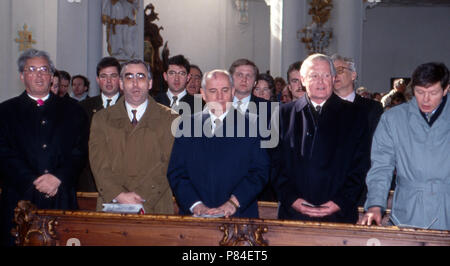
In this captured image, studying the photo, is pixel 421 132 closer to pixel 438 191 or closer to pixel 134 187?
pixel 438 191

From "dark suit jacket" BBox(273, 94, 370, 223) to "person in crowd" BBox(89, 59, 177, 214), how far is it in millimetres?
851

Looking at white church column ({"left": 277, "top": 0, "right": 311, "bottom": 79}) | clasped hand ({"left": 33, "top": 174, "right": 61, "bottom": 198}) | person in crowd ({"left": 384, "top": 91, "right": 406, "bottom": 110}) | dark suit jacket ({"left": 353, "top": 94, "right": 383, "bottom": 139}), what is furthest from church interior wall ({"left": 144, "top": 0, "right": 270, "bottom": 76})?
clasped hand ({"left": 33, "top": 174, "right": 61, "bottom": 198})

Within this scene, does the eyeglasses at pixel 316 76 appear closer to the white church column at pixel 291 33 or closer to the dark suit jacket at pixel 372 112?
the dark suit jacket at pixel 372 112

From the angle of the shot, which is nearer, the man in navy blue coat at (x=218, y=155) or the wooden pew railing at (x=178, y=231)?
the wooden pew railing at (x=178, y=231)

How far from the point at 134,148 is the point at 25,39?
27.2 ft

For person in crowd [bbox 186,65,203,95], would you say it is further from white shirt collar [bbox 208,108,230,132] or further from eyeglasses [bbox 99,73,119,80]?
white shirt collar [bbox 208,108,230,132]

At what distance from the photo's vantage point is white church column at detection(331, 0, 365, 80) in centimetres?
1393

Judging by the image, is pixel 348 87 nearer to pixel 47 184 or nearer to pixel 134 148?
pixel 134 148

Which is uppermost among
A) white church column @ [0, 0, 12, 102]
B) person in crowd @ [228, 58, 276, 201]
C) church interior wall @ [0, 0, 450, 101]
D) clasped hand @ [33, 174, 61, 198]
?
church interior wall @ [0, 0, 450, 101]

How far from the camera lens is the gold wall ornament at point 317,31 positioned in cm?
1397

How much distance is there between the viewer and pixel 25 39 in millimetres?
11750

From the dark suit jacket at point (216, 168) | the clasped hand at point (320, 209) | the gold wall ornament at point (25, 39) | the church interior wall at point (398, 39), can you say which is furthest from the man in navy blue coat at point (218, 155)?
the church interior wall at point (398, 39)

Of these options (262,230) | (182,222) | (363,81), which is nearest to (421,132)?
(262,230)

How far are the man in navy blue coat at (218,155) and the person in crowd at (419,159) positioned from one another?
85 cm
